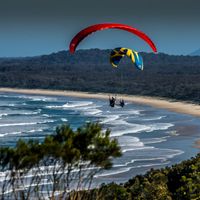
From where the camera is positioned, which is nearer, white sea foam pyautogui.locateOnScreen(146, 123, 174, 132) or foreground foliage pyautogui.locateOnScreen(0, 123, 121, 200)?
foreground foliage pyautogui.locateOnScreen(0, 123, 121, 200)

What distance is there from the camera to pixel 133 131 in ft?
128

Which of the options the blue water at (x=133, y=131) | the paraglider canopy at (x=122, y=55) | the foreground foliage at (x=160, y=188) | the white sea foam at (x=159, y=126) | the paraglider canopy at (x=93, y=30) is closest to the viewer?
the foreground foliage at (x=160, y=188)

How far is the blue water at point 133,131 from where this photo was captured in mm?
26344

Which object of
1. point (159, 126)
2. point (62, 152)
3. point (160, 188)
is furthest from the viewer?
point (159, 126)

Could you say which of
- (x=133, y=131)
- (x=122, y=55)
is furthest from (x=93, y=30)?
(x=133, y=131)

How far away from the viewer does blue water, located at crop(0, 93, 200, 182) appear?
26344mm

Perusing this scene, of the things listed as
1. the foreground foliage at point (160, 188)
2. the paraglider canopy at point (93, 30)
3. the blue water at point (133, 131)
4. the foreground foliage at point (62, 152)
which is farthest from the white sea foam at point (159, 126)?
the foreground foliage at point (62, 152)

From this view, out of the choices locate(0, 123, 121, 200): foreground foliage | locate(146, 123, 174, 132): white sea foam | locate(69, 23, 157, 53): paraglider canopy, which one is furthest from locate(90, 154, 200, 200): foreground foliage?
locate(146, 123, 174, 132): white sea foam

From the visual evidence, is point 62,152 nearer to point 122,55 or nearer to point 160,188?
point 160,188

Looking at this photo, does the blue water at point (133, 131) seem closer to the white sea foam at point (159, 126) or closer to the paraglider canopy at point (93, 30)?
the white sea foam at point (159, 126)

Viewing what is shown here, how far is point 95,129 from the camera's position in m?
9.98

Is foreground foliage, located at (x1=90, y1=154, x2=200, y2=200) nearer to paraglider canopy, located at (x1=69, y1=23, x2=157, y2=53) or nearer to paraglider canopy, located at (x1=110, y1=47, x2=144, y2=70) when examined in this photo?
paraglider canopy, located at (x1=69, y1=23, x2=157, y2=53)

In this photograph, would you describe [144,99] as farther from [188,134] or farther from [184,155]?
[184,155]

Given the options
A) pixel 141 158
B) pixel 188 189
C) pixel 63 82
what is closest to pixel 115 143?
pixel 188 189
